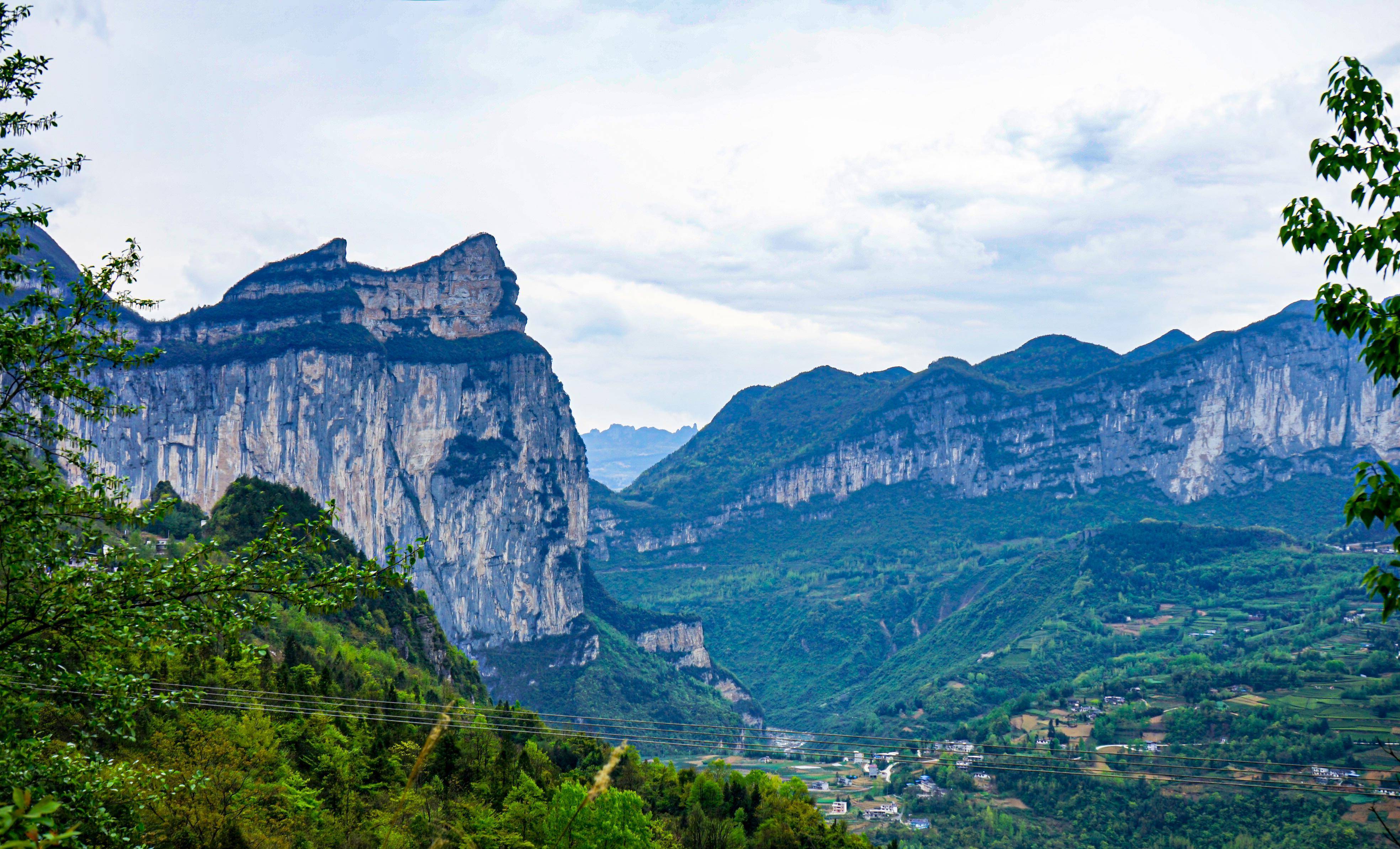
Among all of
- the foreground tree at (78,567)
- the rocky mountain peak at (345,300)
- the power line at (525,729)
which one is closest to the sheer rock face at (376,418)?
the rocky mountain peak at (345,300)

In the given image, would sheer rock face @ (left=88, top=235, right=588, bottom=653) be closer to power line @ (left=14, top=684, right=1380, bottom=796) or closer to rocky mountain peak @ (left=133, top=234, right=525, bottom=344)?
rocky mountain peak @ (left=133, top=234, right=525, bottom=344)

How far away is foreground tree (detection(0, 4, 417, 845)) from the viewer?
10953mm

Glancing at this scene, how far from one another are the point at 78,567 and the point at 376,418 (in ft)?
554

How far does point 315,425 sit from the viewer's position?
544 ft

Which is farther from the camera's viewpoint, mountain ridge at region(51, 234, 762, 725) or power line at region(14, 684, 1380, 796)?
mountain ridge at region(51, 234, 762, 725)

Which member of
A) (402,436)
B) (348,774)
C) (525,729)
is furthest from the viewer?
(402,436)

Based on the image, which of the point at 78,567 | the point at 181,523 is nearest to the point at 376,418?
the point at 181,523

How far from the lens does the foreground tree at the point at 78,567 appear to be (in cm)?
1095

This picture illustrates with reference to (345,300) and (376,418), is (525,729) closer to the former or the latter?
(376,418)

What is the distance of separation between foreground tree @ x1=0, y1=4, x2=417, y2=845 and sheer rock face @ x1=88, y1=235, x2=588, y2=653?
138m

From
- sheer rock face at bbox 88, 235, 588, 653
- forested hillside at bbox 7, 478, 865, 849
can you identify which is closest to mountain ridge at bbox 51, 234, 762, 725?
sheer rock face at bbox 88, 235, 588, 653

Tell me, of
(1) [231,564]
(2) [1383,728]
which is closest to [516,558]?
(2) [1383,728]

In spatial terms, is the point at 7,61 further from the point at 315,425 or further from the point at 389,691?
the point at 315,425

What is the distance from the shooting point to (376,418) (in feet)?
569
